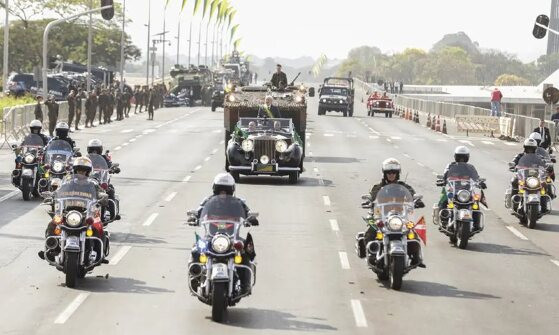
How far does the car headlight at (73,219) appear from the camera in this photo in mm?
16281

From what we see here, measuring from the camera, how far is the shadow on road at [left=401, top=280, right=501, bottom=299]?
1717cm

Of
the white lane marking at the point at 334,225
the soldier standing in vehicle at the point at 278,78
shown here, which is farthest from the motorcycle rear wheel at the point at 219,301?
the soldier standing in vehicle at the point at 278,78

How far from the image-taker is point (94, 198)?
16.8 meters

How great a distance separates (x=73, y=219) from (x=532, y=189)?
12.1m

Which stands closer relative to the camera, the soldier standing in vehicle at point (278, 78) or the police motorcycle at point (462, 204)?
the police motorcycle at point (462, 204)

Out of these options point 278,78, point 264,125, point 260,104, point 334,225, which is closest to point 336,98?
point 278,78

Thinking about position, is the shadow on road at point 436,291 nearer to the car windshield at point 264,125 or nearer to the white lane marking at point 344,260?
the white lane marking at point 344,260

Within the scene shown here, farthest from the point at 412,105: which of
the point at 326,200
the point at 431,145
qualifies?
the point at 326,200

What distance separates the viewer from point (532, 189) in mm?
25875

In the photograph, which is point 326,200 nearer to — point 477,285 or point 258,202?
point 258,202

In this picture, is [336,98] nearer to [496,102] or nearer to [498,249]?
[496,102]

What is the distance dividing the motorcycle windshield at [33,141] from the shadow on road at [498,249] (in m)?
10.5

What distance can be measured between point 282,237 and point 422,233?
6.67 m

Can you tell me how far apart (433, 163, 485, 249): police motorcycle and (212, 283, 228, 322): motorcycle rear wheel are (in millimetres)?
8033
